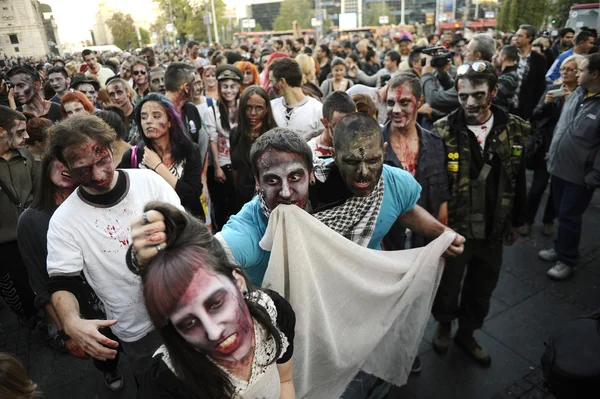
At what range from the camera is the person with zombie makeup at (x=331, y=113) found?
2871 mm

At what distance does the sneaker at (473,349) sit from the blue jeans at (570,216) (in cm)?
159

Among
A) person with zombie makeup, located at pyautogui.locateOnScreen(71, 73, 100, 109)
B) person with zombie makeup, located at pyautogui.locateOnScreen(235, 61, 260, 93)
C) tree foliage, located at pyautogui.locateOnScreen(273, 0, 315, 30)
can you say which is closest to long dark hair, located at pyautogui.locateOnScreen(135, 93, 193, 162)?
person with zombie makeup, located at pyautogui.locateOnScreen(71, 73, 100, 109)

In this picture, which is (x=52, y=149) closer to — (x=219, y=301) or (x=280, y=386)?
(x=219, y=301)

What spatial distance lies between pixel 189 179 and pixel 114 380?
1.65 m

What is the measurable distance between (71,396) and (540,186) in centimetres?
522

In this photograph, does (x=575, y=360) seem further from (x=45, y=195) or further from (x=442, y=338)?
(x=45, y=195)

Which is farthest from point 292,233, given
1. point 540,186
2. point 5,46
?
point 5,46

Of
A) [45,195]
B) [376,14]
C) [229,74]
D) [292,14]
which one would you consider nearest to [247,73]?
[229,74]

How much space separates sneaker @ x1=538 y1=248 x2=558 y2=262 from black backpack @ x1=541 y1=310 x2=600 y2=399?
2753mm

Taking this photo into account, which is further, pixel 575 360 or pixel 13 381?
pixel 13 381

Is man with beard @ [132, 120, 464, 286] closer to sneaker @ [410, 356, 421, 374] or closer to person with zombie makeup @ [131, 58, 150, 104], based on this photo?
sneaker @ [410, 356, 421, 374]

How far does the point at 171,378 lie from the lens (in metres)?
1.28

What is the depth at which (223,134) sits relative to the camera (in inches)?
180

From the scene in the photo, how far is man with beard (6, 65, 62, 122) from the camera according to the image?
15.4 ft
